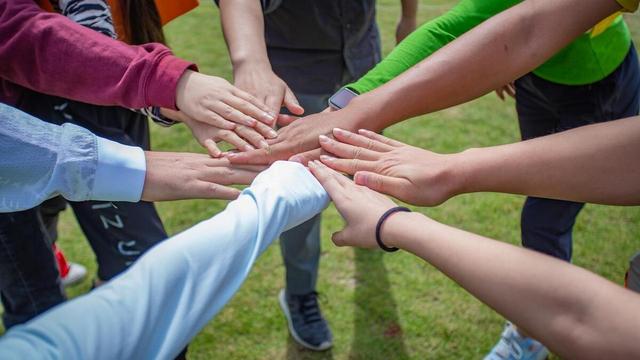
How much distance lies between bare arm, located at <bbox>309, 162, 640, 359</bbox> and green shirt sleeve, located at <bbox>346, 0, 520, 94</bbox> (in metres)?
0.60

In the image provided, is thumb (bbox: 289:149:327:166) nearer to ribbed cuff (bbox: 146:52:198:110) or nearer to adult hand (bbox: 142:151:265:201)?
adult hand (bbox: 142:151:265:201)

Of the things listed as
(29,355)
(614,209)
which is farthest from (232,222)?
(614,209)

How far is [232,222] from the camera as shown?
3.41 feet

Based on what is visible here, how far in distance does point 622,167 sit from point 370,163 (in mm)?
564

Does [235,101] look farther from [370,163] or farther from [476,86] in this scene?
[476,86]

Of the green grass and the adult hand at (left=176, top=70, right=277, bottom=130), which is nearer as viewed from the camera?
the adult hand at (left=176, top=70, right=277, bottom=130)

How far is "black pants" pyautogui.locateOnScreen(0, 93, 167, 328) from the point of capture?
4.89 ft

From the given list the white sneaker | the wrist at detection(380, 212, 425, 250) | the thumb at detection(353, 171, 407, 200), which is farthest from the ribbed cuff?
the white sneaker

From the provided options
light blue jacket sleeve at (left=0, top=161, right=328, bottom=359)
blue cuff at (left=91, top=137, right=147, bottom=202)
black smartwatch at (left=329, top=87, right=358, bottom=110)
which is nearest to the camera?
light blue jacket sleeve at (left=0, top=161, right=328, bottom=359)

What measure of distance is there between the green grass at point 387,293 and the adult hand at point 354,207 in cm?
101

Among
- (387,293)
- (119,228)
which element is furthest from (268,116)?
(387,293)

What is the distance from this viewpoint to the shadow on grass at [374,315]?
2.15 m

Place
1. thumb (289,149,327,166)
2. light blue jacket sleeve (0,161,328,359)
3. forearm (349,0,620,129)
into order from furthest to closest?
1. thumb (289,149,327,166)
2. forearm (349,0,620,129)
3. light blue jacket sleeve (0,161,328,359)

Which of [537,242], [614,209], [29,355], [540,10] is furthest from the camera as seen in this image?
[614,209]
